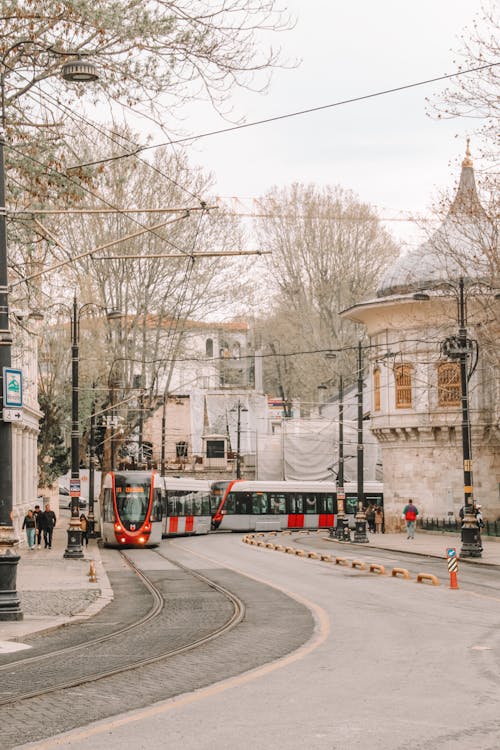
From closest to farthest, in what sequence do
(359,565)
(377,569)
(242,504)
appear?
(377,569), (359,565), (242,504)

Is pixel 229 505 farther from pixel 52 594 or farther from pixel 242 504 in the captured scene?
pixel 52 594

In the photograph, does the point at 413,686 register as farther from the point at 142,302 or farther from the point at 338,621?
the point at 142,302

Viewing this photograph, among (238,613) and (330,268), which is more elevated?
(330,268)

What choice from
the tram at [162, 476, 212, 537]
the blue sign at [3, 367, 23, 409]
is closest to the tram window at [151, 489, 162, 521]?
the tram at [162, 476, 212, 537]

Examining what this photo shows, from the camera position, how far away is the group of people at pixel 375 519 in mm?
54219

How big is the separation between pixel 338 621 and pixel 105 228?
106ft

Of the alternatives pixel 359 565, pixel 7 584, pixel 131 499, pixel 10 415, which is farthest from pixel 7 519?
pixel 131 499

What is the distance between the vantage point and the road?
7.57 m

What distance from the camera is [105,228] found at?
45.8 meters

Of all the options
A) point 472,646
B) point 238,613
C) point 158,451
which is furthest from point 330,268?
point 472,646

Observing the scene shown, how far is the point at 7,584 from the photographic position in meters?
16.0

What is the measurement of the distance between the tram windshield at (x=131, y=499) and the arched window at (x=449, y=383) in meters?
15.2

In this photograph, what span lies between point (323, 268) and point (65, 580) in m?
42.8

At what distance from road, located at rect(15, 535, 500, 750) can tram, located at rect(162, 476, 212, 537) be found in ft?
109
